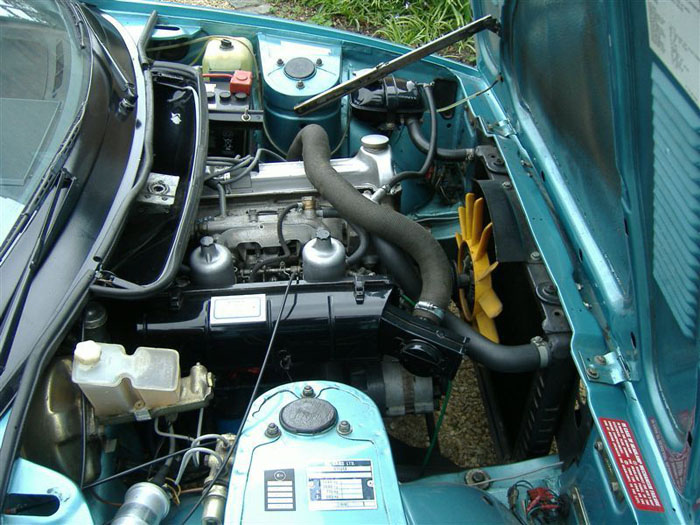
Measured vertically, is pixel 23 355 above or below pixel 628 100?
below

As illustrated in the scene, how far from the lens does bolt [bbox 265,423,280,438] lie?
1222mm

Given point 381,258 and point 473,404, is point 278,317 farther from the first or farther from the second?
point 473,404

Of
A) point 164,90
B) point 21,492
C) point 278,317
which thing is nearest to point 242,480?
point 21,492

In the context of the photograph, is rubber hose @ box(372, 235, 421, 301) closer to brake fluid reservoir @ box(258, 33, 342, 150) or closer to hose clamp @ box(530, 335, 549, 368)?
hose clamp @ box(530, 335, 549, 368)

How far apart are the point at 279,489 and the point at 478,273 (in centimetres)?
101

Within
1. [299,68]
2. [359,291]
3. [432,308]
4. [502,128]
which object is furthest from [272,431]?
[299,68]

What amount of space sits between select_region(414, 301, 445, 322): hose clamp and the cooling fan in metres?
0.23

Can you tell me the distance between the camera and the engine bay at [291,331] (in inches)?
48.1

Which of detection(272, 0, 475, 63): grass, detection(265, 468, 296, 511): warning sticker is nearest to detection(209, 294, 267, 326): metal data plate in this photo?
detection(265, 468, 296, 511): warning sticker

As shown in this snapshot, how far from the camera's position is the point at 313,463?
1.17 m

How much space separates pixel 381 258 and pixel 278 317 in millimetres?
430

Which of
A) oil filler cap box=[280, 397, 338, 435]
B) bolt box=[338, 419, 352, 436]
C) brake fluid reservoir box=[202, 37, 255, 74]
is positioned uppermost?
brake fluid reservoir box=[202, 37, 255, 74]

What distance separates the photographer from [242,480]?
1143 millimetres

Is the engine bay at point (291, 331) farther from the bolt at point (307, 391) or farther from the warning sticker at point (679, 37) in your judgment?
the warning sticker at point (679, 37)
